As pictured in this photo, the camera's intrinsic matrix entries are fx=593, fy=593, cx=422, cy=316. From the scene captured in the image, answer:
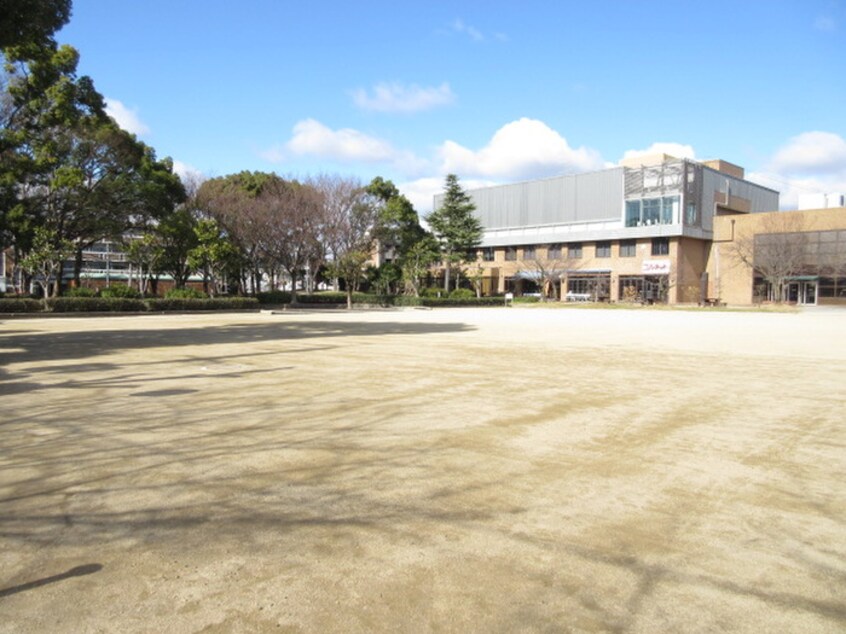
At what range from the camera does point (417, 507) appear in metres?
3.60

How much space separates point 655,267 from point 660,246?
7.51ft

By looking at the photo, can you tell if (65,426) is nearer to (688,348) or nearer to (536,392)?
(536,392)

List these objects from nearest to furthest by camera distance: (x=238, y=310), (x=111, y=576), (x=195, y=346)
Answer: (x=111, y=576), (x=195, y=346), (x=238, y=310)

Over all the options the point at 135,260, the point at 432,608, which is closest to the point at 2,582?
the point at 432,608

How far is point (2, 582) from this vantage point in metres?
2.65

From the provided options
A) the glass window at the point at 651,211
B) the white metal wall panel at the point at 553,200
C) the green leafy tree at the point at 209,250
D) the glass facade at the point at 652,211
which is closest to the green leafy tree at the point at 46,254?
the green leafy tree at the point at 209,250

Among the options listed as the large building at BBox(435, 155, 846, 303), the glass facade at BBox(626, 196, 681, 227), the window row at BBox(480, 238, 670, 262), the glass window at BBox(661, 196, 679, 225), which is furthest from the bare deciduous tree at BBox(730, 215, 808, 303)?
the window row at BBox(480, 238, 670, 262)

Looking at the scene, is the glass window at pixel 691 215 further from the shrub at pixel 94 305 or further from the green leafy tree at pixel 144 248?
the shrub at pixel 94 305

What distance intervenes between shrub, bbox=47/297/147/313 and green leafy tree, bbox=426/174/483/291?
35.2 metres

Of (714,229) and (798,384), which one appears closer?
(798,384)

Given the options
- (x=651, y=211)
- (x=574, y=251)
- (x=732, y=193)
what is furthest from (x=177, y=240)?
(x=732, y=193)

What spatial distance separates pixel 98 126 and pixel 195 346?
73.4 feet

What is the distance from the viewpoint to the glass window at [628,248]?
63.7 meters

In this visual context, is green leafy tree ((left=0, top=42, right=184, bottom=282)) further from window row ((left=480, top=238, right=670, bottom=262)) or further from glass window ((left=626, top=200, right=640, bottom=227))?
glass window ((left=626, top=200, right=640, bottom=227))
